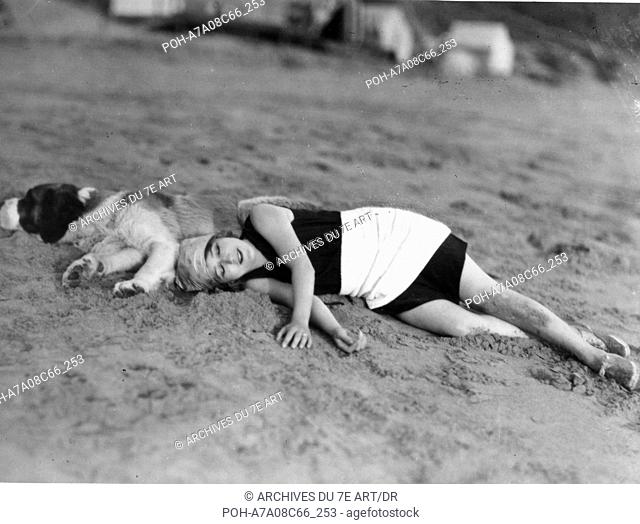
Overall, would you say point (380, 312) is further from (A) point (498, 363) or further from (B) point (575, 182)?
(B) point (575, 182)

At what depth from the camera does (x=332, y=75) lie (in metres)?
2.79

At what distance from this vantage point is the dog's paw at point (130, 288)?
2.01 meters

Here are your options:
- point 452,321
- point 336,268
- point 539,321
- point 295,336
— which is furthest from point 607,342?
point 295,336

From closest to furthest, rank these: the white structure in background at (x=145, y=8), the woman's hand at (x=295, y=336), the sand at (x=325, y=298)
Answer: the sand at (x=325, y=298) < the woman's hand at (x=295, y=336) < the white structure in background at (x=145, y=8)

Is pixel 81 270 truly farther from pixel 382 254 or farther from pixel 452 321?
pixel 452 321

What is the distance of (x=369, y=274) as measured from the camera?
2.08 metres

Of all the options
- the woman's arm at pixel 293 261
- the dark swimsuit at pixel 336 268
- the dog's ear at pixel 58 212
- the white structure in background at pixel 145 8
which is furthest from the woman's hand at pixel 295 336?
the white structure in background at pixel 145 8

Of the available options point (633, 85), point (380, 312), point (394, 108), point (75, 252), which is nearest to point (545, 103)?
point (633, 85)

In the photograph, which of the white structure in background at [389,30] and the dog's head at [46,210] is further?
the white structure in background at [389,30]

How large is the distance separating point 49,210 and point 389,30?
5.10 ft

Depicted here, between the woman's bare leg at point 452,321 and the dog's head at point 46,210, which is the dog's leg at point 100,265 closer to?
the dog's head at point 46,210

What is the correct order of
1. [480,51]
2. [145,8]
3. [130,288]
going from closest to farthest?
1. [130,288]
2. [480,51]
3. [145,8]

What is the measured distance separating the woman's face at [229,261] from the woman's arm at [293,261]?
85mm

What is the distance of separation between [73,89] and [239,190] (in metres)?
0.90
